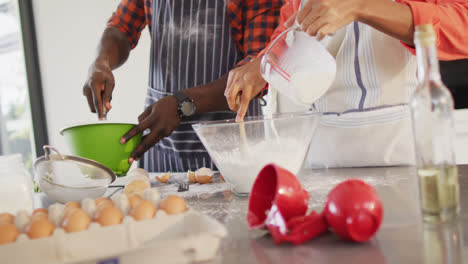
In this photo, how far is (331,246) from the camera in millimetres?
473

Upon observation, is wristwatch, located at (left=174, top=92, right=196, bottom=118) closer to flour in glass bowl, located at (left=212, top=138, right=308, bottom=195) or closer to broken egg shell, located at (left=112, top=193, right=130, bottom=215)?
flour in glass bowl, located at (left=212, top=138, right=308, bottom=195)

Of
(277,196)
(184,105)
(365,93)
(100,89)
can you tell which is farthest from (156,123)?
(277,196)

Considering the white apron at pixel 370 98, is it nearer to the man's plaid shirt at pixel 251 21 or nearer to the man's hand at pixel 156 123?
the man's plaid shirt at pixel 251 21

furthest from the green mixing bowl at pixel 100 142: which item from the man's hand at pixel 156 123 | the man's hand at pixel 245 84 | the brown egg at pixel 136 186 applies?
the man's hand at pixel 245 84

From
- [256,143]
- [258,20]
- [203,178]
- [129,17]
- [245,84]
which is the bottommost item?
[203,178]

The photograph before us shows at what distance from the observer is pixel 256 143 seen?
2.65 feet

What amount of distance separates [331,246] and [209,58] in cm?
115

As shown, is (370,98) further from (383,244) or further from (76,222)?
(76,222)

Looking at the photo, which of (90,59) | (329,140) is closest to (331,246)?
(329,140)

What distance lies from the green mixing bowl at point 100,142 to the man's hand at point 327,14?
0.62 m

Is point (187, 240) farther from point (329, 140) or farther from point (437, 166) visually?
point (329, 140)

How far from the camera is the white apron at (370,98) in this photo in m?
1.08

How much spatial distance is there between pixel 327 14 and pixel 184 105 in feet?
2.36

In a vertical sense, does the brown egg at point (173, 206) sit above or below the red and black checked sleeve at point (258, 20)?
below
